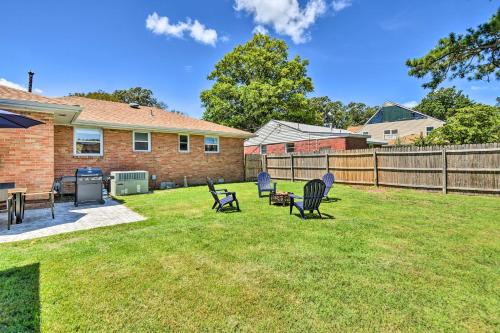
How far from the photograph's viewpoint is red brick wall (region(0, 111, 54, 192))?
7578mm

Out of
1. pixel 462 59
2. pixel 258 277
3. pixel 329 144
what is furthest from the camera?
pixel 329 144

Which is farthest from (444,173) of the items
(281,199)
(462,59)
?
(281,199)

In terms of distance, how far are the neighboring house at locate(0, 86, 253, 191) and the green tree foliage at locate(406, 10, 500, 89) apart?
1093 cm

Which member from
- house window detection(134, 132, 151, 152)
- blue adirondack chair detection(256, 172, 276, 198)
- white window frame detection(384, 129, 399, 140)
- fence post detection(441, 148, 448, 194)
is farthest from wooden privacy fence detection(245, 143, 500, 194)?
white window frame detection(384, 129, 399, 140)

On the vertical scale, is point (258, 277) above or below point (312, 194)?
below

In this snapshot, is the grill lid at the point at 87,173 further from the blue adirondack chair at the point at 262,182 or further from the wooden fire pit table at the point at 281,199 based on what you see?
the wooden fire pit table at the point at 281,199

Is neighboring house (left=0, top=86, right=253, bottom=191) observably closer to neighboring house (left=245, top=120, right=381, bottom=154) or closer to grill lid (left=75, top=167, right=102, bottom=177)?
grill lid (left=75, top=167, right=102, bottom=177)

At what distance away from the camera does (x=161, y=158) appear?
45.6 feet

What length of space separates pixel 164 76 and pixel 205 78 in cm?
1427

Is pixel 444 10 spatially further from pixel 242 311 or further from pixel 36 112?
pixel 36 112

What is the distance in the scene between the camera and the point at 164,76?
73.0ft

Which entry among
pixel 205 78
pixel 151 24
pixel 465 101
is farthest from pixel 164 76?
pixel 465 101

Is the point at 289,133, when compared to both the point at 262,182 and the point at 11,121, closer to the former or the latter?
the point at 262,182

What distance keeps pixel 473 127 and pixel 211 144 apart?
65.5ft
